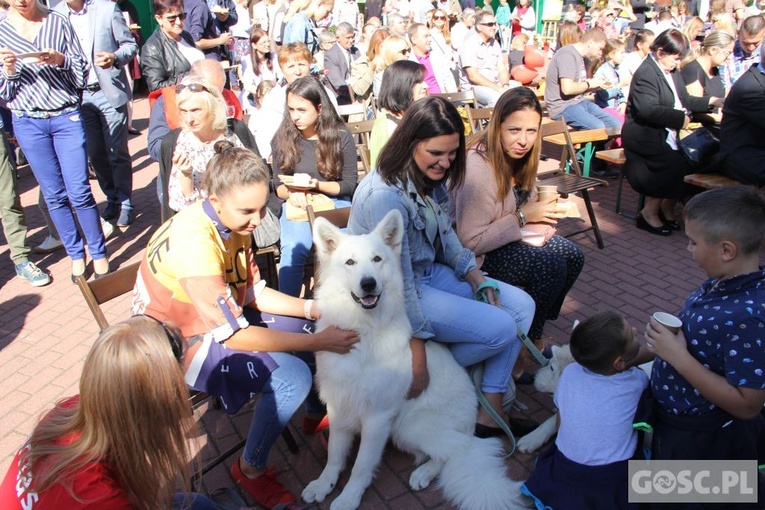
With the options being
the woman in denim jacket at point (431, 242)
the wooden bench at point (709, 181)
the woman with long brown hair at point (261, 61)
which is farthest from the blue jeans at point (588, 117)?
the woman in denim jacket at point (431, 242)

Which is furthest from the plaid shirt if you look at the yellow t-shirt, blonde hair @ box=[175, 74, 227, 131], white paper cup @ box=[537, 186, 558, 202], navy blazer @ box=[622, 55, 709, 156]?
the yellow t-shirt

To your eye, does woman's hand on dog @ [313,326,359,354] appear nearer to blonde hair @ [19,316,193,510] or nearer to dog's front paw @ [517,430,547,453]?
blonde hair @ [19,316,193,510]

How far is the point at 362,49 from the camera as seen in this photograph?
411 inches

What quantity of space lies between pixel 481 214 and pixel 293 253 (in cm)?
140

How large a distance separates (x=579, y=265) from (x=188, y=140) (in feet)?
9.10

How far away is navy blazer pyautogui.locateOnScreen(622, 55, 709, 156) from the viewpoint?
536cm

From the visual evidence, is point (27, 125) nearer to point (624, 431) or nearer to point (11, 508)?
point (11, 508)

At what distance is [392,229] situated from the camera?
2.67m

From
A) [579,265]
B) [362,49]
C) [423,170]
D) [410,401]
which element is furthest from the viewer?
[362,49]

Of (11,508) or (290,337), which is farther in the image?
(290,337)

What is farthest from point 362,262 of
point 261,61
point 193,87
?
point 261,61

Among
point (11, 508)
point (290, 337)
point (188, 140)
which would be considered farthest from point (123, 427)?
point (188, 140)

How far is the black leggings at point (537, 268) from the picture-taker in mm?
3508

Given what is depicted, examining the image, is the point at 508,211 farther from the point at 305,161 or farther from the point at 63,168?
the point at 63,168
